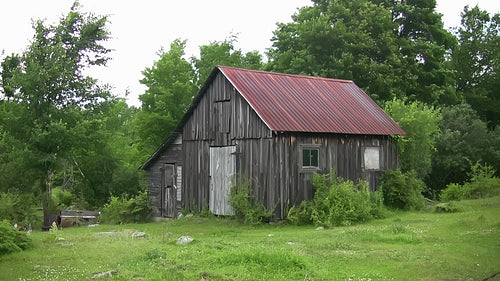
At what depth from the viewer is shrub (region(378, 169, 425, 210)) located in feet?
90.9

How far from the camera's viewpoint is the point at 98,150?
39.8 meters

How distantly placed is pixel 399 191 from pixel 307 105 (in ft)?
21.0

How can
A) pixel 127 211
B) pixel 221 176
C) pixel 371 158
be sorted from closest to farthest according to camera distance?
pixel 221 176, pixel 371 158, pixel 127 211

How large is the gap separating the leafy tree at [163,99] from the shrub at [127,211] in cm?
1192

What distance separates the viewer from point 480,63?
53219mm

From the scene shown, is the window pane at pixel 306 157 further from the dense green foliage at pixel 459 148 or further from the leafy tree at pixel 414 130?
the dense green foliage at pixel 459 148

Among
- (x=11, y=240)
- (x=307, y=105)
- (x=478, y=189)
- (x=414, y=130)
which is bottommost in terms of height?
(x=11, y=240)

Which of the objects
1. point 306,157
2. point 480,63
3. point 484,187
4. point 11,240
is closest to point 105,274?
point 11,240

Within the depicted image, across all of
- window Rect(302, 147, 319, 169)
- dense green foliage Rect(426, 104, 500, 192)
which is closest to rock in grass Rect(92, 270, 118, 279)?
→ window Rect(302, 147, 319, 169)

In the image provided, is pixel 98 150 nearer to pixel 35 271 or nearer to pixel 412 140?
pixel 412 140

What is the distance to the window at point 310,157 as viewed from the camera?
2433 cm

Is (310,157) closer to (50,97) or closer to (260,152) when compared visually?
(260,152)

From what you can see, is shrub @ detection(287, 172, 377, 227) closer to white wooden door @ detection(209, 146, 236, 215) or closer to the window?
the window

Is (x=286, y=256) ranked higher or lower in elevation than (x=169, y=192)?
lower
